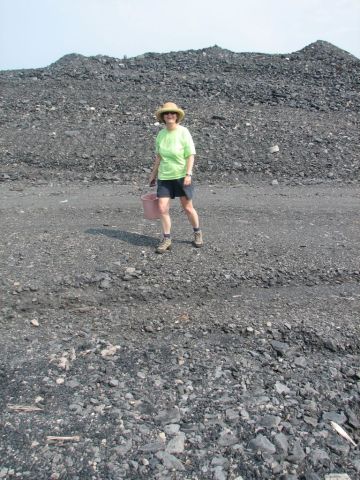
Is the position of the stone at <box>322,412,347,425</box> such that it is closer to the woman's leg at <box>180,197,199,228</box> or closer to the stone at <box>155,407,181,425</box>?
the stone at <box>155,407,181,425</box>

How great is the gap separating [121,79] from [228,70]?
3.72 metres

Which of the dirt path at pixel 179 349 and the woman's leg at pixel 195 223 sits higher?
the woman's leg at pixel 195 223

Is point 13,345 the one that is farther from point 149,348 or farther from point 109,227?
point 109,227

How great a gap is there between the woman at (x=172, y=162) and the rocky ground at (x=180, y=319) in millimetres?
548

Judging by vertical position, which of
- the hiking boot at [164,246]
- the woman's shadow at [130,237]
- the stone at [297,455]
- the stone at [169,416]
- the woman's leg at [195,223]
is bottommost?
the stone at [297,455]

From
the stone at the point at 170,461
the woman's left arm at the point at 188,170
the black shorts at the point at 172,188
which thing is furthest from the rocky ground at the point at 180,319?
the woman's left arm at the point at 188,170

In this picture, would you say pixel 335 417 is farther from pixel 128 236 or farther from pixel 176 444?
pixel 128 236

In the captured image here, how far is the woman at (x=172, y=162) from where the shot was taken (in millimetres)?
5488

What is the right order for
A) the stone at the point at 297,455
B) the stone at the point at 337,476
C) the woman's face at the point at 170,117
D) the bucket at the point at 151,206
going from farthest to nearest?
1. the bucket at the point at 151,206
2. the woman's face at the point at 170,117
3. the stone at the point at 297,455
4. the stone at the point at 337,476

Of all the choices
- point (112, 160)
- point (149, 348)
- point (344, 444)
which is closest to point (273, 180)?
point (112, 160)

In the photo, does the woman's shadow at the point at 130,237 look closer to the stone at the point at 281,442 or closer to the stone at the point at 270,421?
the stone at the point at 270,421

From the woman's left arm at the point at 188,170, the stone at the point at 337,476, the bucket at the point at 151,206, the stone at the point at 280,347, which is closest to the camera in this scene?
the stone at the point at 337,476

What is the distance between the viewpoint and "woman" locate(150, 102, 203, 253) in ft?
18.0

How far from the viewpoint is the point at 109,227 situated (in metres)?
6.57
